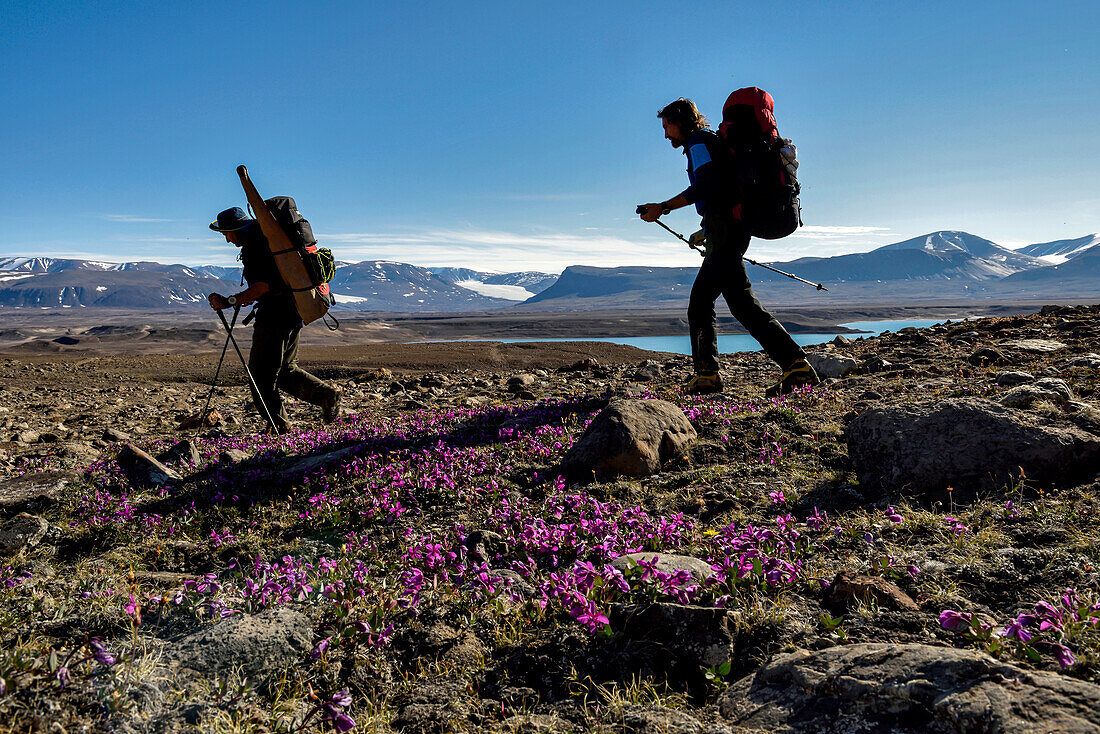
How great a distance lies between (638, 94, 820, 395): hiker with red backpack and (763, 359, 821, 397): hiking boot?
0.4 inches

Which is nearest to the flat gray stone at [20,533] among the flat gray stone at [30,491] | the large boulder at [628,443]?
the flat gray stone at [30,491]

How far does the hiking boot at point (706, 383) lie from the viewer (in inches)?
295

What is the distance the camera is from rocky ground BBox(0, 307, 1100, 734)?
2164mm

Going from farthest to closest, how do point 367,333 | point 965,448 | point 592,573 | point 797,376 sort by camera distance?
1. point 367,333
2. point 797,376
3. point 965,448
4. point 592,573

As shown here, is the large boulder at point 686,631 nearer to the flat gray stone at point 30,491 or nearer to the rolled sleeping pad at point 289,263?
the flat gray stone at point 30,491

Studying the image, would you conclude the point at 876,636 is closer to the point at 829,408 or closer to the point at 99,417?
the point at 829,408

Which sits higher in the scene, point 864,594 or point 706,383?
point 706,383

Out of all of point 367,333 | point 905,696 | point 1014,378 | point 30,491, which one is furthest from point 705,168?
point 367,333

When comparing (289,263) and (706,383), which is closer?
(706,383)

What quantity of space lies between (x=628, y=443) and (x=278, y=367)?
5.70 m

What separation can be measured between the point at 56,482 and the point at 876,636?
22.9ft

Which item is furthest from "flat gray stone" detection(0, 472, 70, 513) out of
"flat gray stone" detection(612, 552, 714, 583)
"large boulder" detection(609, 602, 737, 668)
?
"large boulder" detection(609, 602, 737, 668)

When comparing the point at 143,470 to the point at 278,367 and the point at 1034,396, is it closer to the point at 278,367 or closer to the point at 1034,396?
the point at 278,367

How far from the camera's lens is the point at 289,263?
7809 millimetres
